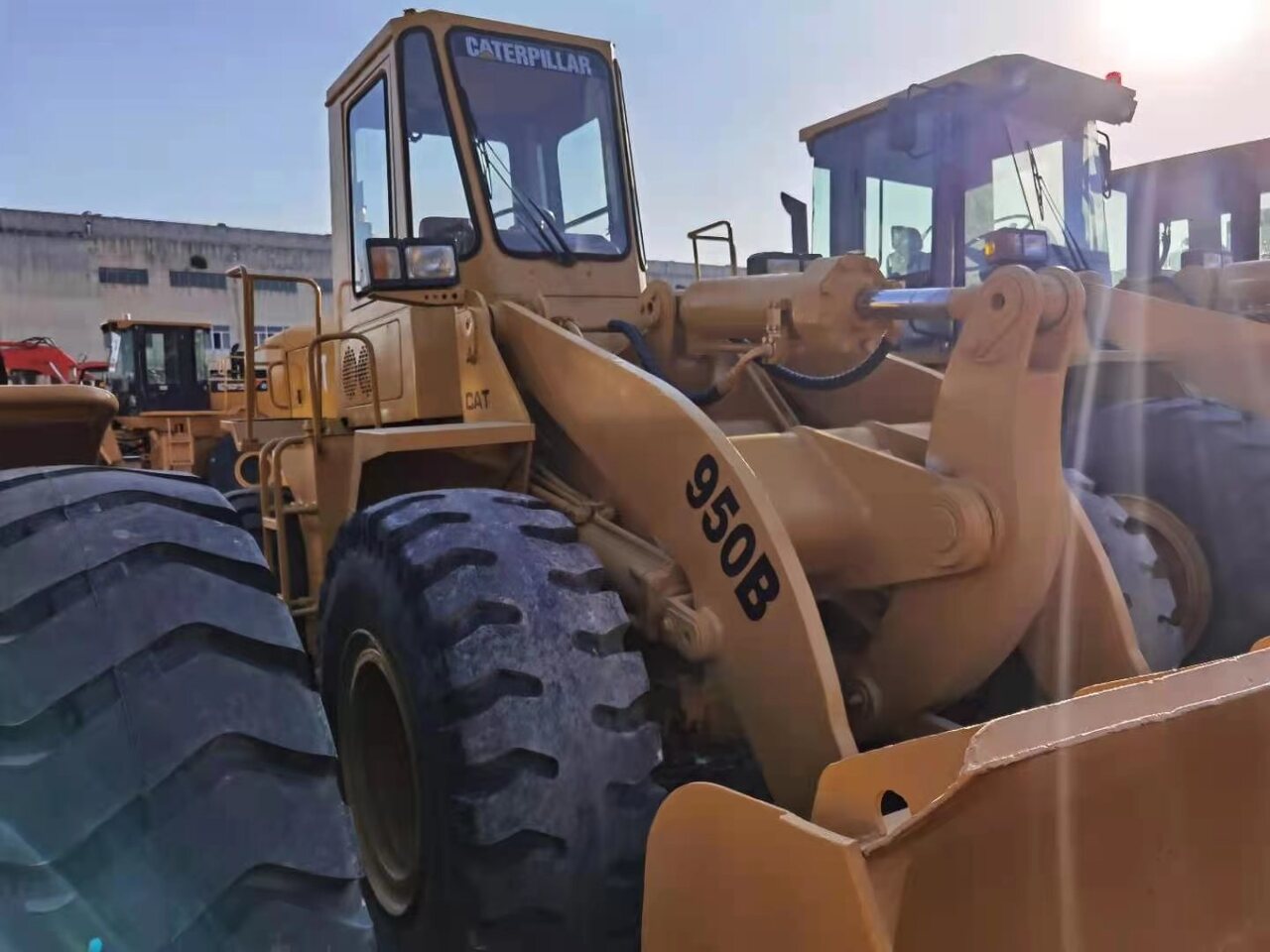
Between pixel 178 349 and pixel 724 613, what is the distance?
52.4 feet

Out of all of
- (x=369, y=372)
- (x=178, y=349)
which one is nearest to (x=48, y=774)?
Answer: (x=369, y=372)

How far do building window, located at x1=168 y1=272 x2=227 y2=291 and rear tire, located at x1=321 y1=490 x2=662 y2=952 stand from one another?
37.7 meters

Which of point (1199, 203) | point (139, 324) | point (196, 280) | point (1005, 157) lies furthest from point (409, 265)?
point (196, 280)

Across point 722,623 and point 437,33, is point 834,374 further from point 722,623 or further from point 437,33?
point 437,33

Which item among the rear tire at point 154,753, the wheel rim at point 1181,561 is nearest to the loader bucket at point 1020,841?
the rear tire at point 154,753

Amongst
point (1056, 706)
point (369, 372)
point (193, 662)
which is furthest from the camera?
point (369, 372)

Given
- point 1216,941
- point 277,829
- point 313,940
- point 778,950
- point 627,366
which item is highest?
point 627,366

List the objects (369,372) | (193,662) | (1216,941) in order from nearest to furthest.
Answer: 1. (193,662)
2. (1216,941)
3. (369,372)

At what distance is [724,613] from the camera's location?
2.72 metres

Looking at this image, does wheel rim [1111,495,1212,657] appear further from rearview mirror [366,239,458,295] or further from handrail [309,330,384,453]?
handrail [309,330,384,453]

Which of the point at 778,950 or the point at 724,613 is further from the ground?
the point at 724,613

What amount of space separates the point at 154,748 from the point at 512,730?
106cm

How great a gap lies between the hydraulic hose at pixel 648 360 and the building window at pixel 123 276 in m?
36.9

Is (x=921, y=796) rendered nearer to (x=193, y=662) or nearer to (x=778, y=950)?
(x=778, y=950)
